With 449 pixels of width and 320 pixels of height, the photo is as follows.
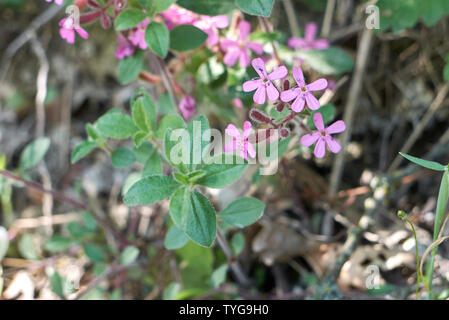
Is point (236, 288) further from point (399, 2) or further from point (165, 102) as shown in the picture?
point (399, 2)

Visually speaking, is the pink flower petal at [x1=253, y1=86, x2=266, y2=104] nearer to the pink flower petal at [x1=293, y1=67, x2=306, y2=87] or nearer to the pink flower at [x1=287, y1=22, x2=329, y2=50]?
the pink flower petal at [x1=293, y1=67, x2=306, y2=87]

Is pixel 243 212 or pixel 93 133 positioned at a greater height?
pixel 93 133

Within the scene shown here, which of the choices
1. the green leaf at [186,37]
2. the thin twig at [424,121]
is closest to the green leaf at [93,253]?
the green leaf at [186,37]

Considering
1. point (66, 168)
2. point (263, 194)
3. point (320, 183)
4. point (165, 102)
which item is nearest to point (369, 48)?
point (320, 183)

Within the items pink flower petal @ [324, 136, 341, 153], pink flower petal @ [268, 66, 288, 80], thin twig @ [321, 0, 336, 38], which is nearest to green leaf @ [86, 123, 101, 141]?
pink flower petal @ [268, 66, 288, 80]

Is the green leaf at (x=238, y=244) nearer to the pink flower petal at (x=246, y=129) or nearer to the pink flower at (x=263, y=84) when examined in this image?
the pink flower petal at (x=246, y=129)

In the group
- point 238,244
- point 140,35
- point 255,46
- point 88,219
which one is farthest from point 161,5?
point 88,219

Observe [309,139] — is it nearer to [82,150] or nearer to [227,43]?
[227,43]
